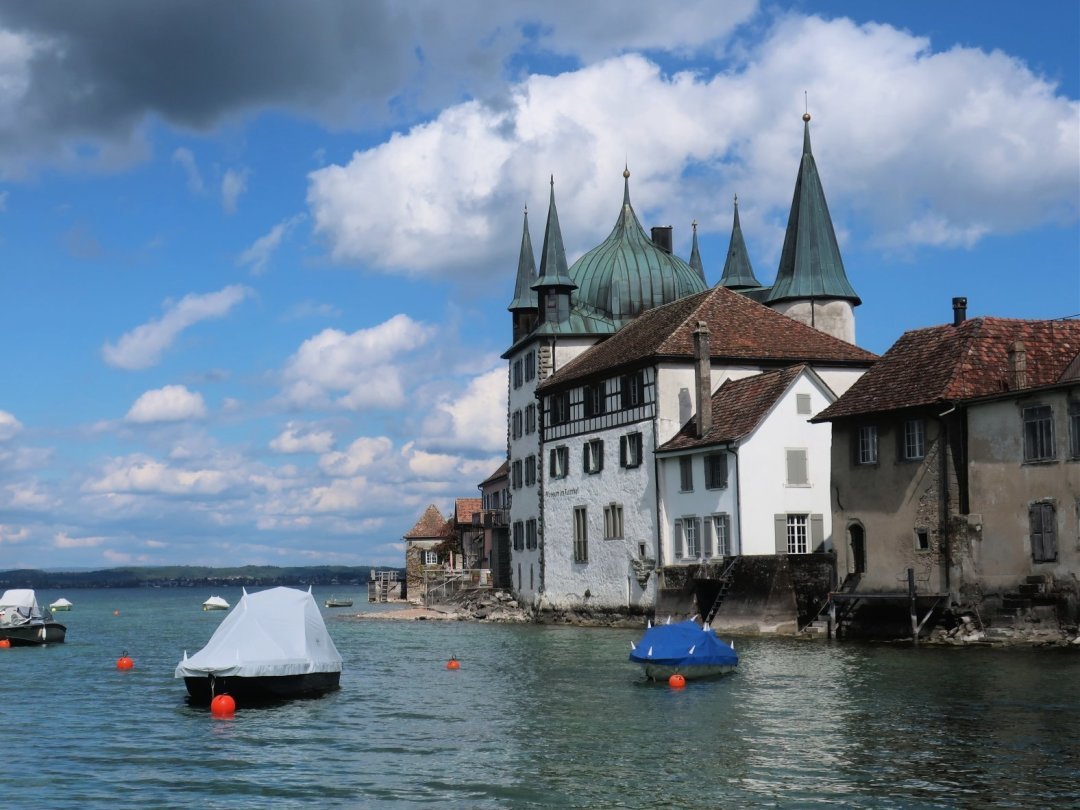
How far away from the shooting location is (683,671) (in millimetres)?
41969

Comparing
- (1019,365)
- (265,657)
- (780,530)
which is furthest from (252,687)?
(780,530)

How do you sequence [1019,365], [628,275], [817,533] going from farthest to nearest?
[628,275], [817,533], [1019,365]

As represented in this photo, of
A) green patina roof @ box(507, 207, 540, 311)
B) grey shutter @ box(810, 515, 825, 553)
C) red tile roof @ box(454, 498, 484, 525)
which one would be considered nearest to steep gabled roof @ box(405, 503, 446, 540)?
red tile roof @ box(454, 498, 484, 525)

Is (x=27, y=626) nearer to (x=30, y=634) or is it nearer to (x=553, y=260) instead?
(x=30, y=634)

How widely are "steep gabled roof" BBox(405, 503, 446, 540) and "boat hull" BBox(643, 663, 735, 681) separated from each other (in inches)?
3972

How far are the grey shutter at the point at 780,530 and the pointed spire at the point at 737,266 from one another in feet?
112

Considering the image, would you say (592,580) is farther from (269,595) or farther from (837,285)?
(269,595)

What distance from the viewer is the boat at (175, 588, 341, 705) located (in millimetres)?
38312

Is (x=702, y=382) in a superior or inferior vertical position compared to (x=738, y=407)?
superior

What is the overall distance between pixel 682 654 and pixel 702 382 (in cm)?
2862

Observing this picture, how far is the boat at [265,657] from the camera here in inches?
1508

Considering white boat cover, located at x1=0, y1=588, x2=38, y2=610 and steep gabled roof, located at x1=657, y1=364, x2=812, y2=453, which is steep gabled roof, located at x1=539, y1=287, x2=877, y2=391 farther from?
white boat cover, located at x1=0, y1=588, x2=38, y2=610

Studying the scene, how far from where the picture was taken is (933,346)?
2259 inches

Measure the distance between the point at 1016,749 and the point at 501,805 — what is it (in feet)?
36.1
